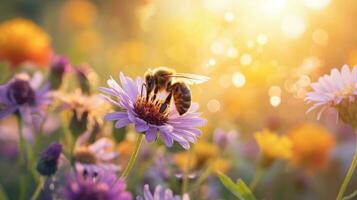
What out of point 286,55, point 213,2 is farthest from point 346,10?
point 213,2

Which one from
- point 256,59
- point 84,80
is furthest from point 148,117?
point 256,59

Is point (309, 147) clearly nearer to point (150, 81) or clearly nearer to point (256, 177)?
point (256, 177)

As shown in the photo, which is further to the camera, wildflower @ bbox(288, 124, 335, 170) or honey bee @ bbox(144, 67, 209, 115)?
wildflower @ bbox(288, 124, 335, 170)

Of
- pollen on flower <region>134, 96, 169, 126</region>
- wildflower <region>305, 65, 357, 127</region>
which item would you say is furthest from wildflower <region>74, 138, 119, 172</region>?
wildflower <region>305, 65, 357, 127</region>

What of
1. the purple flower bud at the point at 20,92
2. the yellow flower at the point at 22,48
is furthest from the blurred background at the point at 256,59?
the purple flower bud at the point at 20,92

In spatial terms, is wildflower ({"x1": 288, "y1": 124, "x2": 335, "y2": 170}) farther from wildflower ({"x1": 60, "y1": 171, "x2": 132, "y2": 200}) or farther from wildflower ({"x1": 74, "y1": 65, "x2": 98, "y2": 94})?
wildflower ({"x1": 60, "y1": 171, "x2": 132, "y2": 200})

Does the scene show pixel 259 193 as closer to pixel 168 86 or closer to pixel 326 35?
pixel 326 35
